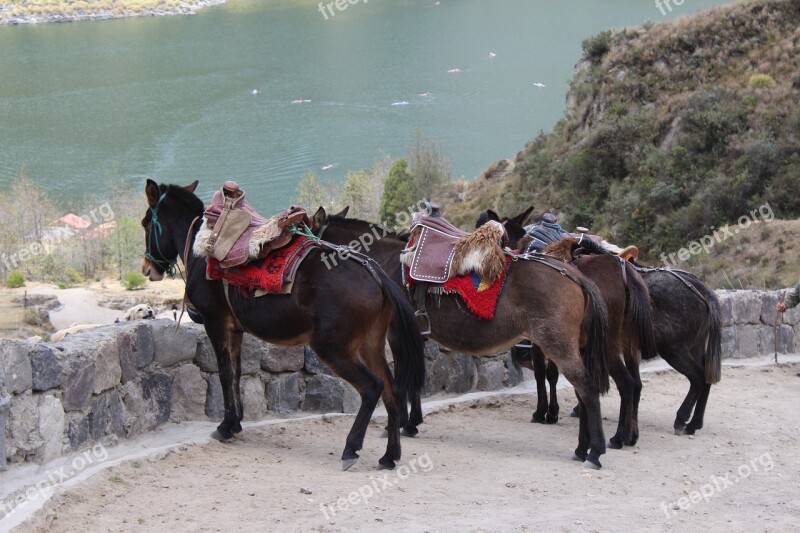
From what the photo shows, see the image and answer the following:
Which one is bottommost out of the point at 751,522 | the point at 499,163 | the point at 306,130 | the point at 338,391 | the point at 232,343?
the point at 751,522

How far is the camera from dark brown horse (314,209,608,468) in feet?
24.6

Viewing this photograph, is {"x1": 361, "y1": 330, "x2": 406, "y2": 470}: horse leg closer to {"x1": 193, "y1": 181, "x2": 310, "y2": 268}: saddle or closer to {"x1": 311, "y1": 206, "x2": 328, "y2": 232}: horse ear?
{"x1": 193, "y1": 181, "x2": 310, "y2": 268}: saddle

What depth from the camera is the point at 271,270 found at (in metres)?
7.27

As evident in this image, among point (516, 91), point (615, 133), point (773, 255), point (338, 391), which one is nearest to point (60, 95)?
point (516, 91)

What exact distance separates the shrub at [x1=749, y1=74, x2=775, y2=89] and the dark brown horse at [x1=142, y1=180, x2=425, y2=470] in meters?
34.2

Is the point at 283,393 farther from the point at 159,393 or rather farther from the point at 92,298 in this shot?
the point at 92,298

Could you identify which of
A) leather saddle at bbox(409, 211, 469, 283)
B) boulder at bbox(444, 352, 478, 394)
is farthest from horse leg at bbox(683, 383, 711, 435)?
leather saddle at bbox(409, 211, 469, 283)

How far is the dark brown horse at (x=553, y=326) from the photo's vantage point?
7488mm

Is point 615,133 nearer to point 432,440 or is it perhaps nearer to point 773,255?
point 773,255

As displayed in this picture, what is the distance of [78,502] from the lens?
6.13 meters

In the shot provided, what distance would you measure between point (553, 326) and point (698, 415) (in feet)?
9.12

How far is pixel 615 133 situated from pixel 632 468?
32.6 metres

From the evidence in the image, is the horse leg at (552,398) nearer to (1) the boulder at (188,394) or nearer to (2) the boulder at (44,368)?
(1) the boulder at (188,394)

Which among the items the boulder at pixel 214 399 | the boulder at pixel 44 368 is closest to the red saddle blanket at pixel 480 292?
the boulder at pixel 214 399
